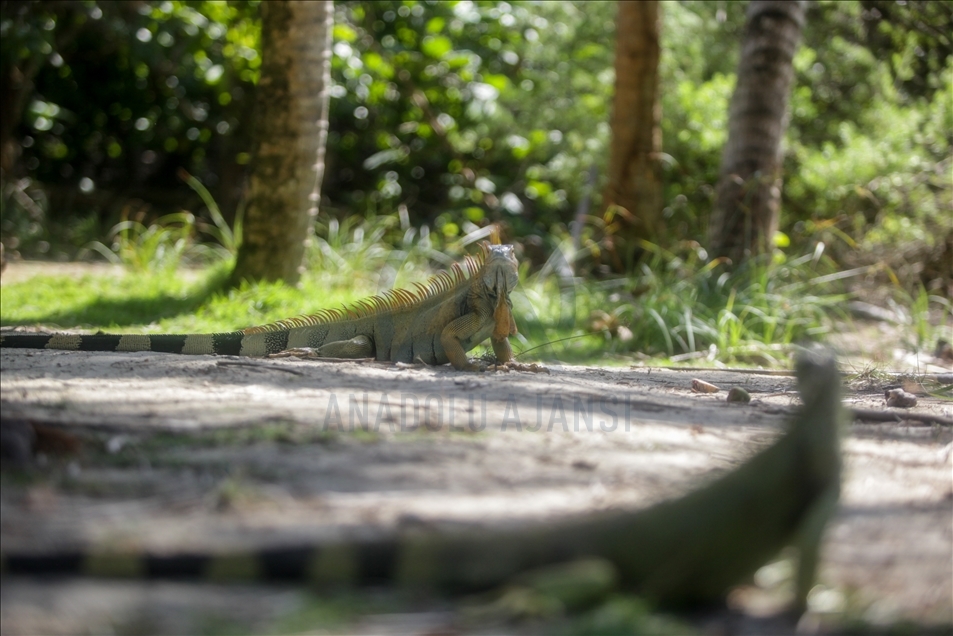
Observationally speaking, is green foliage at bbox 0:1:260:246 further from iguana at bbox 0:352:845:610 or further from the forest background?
iguana at bbox 0:352:845:610

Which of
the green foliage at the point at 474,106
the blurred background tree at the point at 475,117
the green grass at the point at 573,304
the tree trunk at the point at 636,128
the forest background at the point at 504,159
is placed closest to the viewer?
the green grass at the point at 573,304

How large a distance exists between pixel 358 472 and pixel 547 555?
722 mm

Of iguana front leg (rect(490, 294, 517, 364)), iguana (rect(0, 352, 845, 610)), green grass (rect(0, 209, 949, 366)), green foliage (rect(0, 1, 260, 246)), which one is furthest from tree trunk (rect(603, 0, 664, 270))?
iguana (rect(0, 352, 845, 610))

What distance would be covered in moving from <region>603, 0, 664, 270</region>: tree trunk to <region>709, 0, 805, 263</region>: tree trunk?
34.8 inches

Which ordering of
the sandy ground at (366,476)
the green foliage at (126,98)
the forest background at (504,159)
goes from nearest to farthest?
the sandy ground at (366,476), the forest background at (504,159), the green foliage at (126,98)

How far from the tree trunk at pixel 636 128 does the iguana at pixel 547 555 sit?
6.90m

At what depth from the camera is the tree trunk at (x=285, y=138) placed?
282 inches

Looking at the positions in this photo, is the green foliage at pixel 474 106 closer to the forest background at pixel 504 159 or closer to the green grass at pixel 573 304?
the forest background at pixel 504 159

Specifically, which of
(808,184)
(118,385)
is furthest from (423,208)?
(118,385)

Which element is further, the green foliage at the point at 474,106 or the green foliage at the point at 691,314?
the green foliage at the point at 474,106

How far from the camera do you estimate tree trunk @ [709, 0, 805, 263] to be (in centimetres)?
800

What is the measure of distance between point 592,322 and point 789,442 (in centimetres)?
546

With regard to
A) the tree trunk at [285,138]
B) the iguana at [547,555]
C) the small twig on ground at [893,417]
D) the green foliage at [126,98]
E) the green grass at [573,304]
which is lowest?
the iguana at [547,555]

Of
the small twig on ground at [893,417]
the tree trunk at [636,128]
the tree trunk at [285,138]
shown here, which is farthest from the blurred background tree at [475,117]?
the small twig on ground at [893,417]
